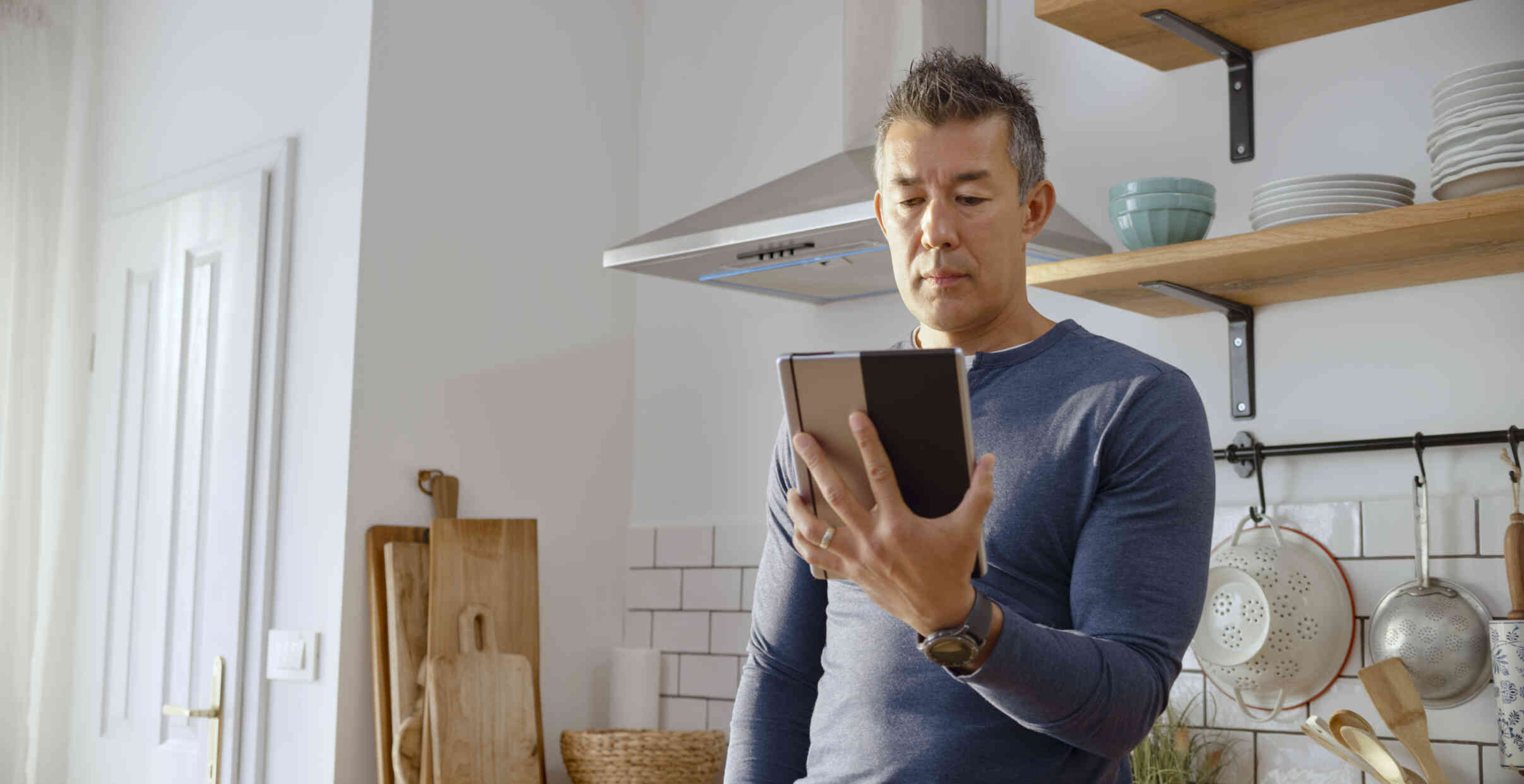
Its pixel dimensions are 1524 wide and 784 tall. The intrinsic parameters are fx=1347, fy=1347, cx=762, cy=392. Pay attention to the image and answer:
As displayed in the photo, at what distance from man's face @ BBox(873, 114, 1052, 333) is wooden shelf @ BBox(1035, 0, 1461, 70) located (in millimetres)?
929

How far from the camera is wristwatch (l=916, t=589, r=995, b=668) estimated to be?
2.74 ft

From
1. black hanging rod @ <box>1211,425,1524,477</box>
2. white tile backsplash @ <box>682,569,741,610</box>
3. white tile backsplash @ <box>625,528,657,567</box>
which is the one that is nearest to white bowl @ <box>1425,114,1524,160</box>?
black hanging rod @ <box>1211,425,1524,477</box>

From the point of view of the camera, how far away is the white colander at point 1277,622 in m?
1.85

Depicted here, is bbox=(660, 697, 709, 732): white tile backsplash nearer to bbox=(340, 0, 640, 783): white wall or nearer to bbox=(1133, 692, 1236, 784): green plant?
bbox=(340, 0, 640, 783): white wall

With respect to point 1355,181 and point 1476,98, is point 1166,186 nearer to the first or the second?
point 1355,181

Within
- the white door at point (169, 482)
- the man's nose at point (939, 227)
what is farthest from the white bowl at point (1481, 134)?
the white door at point (169, 482)

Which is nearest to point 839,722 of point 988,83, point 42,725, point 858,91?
point 988,83

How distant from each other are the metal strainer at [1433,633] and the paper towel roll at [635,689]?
54.6 inches

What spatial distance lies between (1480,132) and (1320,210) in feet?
0.65

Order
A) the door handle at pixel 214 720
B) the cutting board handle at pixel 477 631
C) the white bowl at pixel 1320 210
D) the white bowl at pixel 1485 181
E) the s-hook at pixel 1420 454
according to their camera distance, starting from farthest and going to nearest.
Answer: the door handle at pixel 214 720 → the cutting board handle at pixel 477 631 → the s-hook at pixel 1420 454 → the white bowl at pixel 1320 210 → the white bowl at pixel 1485 181

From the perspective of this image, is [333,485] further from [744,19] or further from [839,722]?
[839,722]

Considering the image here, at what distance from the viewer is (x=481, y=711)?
2383mm

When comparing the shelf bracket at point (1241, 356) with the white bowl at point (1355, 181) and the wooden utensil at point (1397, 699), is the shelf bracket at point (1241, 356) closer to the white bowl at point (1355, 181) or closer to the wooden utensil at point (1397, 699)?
the white bowl at point (1355, 181)

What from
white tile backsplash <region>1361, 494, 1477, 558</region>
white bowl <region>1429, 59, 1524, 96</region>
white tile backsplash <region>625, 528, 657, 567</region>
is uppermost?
white bowl <region>1429, 59, 1524, 96</region>
